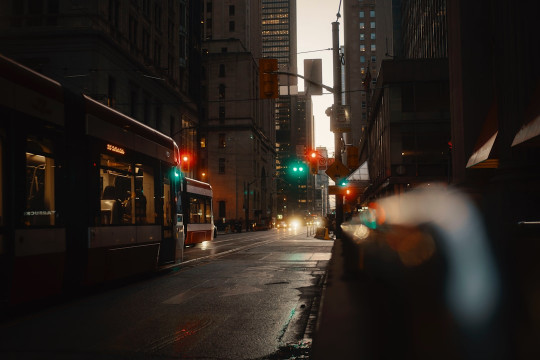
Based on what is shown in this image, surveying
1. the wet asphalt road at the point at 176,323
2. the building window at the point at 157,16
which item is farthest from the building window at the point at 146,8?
the wet asphalt road at the point at 176,323

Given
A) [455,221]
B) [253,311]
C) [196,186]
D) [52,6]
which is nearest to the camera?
[455,221]

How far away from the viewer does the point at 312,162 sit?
28078 millimetres

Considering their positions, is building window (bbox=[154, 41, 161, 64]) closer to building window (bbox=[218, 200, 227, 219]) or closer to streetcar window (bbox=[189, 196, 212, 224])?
streetcar window (bbox=[189, 196, 212, 224])

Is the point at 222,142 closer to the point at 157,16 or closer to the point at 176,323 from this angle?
the point at 157,16

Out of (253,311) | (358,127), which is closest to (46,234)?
(253,311)

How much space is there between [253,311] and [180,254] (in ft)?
21.3

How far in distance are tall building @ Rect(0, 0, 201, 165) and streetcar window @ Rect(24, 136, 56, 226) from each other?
29.0m

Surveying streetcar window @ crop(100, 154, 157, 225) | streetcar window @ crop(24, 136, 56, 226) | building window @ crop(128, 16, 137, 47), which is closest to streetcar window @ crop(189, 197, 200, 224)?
streetcar window @ crop(100, 154, 157, 225)

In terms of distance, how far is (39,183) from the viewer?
7.89 metres

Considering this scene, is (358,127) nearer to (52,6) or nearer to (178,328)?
(52,6)

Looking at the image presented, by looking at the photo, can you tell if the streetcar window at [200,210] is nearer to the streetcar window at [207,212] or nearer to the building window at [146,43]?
the streetcar window at [207,212]

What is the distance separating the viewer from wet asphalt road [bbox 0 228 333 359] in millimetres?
5715

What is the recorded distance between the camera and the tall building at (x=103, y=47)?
3669 cm

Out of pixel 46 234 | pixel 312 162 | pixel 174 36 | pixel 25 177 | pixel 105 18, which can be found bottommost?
pixel 46 234
